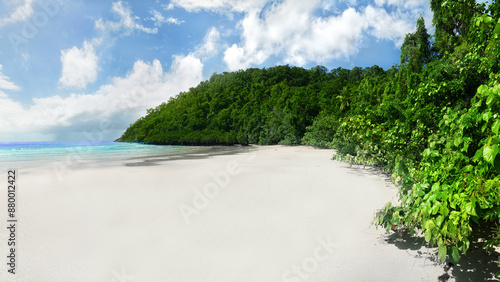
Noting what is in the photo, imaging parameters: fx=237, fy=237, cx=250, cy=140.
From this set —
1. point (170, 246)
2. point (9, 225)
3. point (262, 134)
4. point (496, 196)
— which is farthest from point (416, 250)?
point (262, 134)

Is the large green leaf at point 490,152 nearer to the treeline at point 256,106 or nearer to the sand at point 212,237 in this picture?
the sand at point 212,237

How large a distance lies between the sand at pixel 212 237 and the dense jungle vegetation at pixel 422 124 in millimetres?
691

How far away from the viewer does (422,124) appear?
484 cm

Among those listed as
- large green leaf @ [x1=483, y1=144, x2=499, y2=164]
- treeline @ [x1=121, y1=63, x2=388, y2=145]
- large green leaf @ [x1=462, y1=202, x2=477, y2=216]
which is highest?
treeline @ [x1=121, y1=63, x2=388, y2=145]

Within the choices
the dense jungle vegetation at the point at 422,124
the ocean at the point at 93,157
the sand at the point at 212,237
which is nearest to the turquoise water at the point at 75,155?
the ocean at the point at 93,157

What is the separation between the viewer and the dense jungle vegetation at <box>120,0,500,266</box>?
7.07ft

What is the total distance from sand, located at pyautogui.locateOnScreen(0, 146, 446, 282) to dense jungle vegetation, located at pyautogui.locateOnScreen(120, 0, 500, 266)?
2.27 feet

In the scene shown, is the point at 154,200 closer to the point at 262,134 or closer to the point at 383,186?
the point at 383,186

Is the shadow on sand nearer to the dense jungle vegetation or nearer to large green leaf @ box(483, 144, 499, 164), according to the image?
the dense jungle vegetation

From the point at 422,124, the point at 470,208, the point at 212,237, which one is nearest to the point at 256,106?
the point at 422,124

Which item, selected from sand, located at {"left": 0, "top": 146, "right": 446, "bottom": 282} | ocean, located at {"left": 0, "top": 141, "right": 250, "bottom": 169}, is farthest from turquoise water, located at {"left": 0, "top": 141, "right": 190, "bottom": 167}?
sand, located at {"left": 0, "top": 146, "right": 446, "bottom": 282}

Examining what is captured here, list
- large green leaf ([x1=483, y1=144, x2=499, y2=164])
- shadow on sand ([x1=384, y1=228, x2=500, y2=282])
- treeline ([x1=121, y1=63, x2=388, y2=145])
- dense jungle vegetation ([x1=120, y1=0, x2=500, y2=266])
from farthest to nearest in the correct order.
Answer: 1. treeline ([x1=121, y1=63, x2=388, y2=145])
2. shadow on sand ([x1=384, y1=228, x2=500, y2=282])
3. dense jungle vegetation ([x1=120, y1=0, x2=500, y2=266])
4. large green leaf ([x1=483, y1=144, x2=499, y2=164])

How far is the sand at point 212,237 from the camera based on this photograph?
10.3 ft

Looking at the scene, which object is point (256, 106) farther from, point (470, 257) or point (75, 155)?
point (470, 257)
